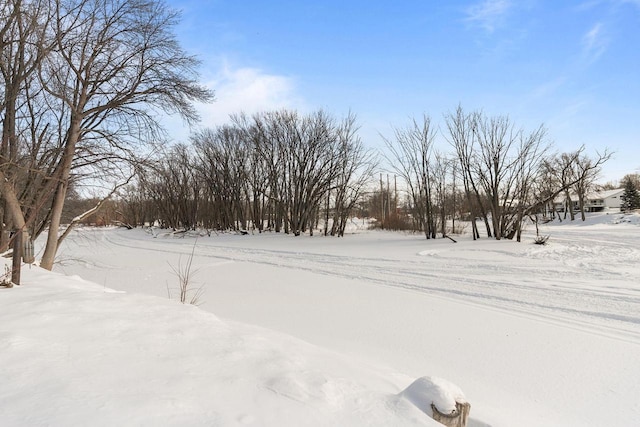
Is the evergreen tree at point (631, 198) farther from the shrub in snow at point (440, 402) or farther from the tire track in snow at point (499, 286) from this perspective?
the shrub in snow at point (440, 402)

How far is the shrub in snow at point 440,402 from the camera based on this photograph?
7.07ft

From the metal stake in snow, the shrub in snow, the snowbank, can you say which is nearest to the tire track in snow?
the shrub in snow

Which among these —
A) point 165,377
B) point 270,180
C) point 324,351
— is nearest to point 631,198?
point 270,180

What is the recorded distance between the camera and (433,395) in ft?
7.27

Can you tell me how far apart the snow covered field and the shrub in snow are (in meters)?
0.14

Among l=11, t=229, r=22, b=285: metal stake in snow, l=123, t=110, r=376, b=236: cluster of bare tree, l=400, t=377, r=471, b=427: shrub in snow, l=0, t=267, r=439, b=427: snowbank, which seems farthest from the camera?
l=123, t=110, r=376, b=236: cluster of bare tree

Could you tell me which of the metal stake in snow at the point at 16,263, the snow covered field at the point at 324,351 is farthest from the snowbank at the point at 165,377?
the metal stake in snow at the point at 16,263

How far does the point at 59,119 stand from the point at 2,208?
298 centimetres

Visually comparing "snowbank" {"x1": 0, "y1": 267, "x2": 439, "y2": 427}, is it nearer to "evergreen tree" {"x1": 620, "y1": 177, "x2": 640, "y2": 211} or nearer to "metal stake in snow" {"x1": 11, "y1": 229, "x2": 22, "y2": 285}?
"metal stake in snow" {"x1": 11, "y1": 229, "x2": 22, "y2": 285}

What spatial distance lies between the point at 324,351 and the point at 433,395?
1.60 meters

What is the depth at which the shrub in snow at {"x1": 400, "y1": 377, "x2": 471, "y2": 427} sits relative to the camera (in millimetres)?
2156

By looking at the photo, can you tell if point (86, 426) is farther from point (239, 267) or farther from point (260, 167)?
point (260, 167)

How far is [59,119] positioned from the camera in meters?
10.5

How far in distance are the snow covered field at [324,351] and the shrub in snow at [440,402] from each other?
0.14 meters
